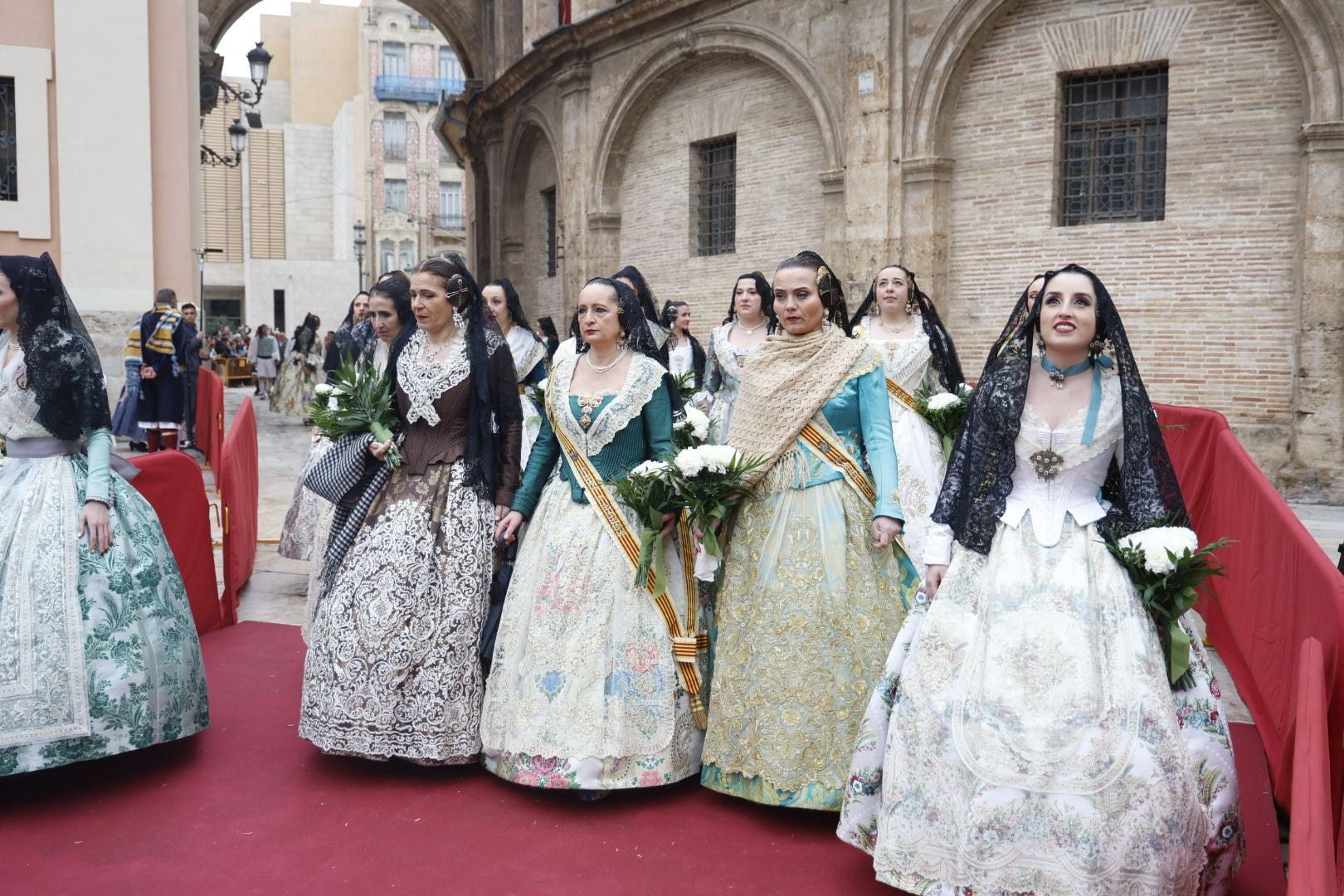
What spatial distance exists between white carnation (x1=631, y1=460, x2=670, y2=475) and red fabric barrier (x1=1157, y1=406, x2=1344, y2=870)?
1.94 m

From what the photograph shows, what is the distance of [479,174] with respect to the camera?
2536cm

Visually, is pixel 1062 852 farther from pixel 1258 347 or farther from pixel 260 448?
pixel 260 448

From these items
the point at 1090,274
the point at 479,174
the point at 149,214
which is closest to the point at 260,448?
the point at 149,214

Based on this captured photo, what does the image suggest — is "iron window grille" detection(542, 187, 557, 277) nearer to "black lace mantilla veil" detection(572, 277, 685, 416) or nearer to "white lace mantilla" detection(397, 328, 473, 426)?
"white lace mantilla" detection(397, 328, 473, 426)

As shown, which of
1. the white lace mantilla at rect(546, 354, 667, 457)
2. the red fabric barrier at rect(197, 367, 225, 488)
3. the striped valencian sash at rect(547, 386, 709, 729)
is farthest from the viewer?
the red fabric barrier at rect(197, 367, 225, 488)

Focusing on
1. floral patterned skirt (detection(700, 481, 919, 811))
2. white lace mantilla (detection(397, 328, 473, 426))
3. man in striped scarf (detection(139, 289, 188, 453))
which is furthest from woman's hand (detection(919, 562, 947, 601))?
man in striped scarf (detection(139, 289, 188, 453))

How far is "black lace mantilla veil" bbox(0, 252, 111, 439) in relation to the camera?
14.8 ft

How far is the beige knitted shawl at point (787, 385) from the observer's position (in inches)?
170

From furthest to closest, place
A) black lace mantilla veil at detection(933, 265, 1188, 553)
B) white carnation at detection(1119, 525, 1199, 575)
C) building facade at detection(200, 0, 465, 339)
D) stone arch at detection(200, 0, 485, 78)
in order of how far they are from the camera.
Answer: building facade at detection(200, 0, 465, 339) < stone arch at detection(200, 0, 485, 78) < black lace mantilla veil at detection(933, 265, 1188, 553) < white carnation at detection(1119, 525, 1199, 575)

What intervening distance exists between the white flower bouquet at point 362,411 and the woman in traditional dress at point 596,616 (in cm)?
64

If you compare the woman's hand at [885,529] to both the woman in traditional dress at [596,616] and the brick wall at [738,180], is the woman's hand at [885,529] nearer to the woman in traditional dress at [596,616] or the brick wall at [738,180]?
the woman in traditional dress at [596,616]

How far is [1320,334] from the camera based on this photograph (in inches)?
428

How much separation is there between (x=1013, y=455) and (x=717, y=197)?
1378cm

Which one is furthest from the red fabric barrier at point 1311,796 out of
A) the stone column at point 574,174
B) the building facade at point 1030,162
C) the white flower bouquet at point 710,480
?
the stone column at point 574,174
